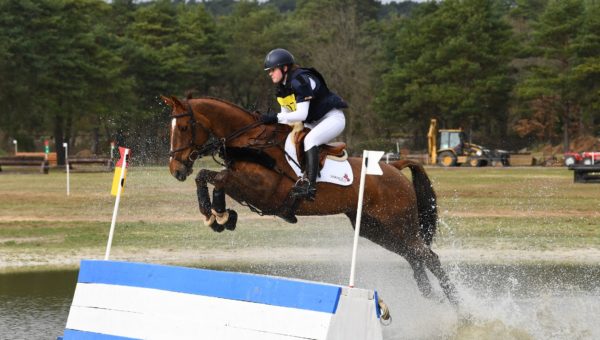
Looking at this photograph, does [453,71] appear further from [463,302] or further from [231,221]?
[231,221]

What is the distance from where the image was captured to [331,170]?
35.9ft

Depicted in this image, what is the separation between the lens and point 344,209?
438 inches

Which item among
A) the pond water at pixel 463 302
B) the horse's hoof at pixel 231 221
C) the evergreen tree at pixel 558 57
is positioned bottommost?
the pond water at pixel 463 302

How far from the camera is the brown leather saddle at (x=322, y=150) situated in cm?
1086

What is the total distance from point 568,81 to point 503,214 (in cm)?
5057

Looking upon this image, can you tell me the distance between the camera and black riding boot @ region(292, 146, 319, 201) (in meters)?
10.6

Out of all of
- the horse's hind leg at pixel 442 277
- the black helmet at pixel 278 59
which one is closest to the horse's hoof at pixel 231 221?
the black helmet at pixel 278 59

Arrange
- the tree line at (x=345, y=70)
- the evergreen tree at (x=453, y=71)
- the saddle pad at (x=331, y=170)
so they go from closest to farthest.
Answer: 1. the saddle pad at (x=331, y=170)
2. the tree line at (x=345, y=70)
3. the evergreen tree at (x=453, y=71)

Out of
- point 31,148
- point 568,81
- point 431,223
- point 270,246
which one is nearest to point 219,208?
point 431,223

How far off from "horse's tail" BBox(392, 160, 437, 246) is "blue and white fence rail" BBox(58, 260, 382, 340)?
15.7 ft

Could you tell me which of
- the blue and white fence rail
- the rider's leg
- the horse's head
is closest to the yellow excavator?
the rider's leg

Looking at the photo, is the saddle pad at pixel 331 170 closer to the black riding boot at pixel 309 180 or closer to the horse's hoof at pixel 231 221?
the black riding boot at pixel 309 180

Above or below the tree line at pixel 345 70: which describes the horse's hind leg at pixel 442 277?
below

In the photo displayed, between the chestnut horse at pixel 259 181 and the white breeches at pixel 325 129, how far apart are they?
12.6 inches
